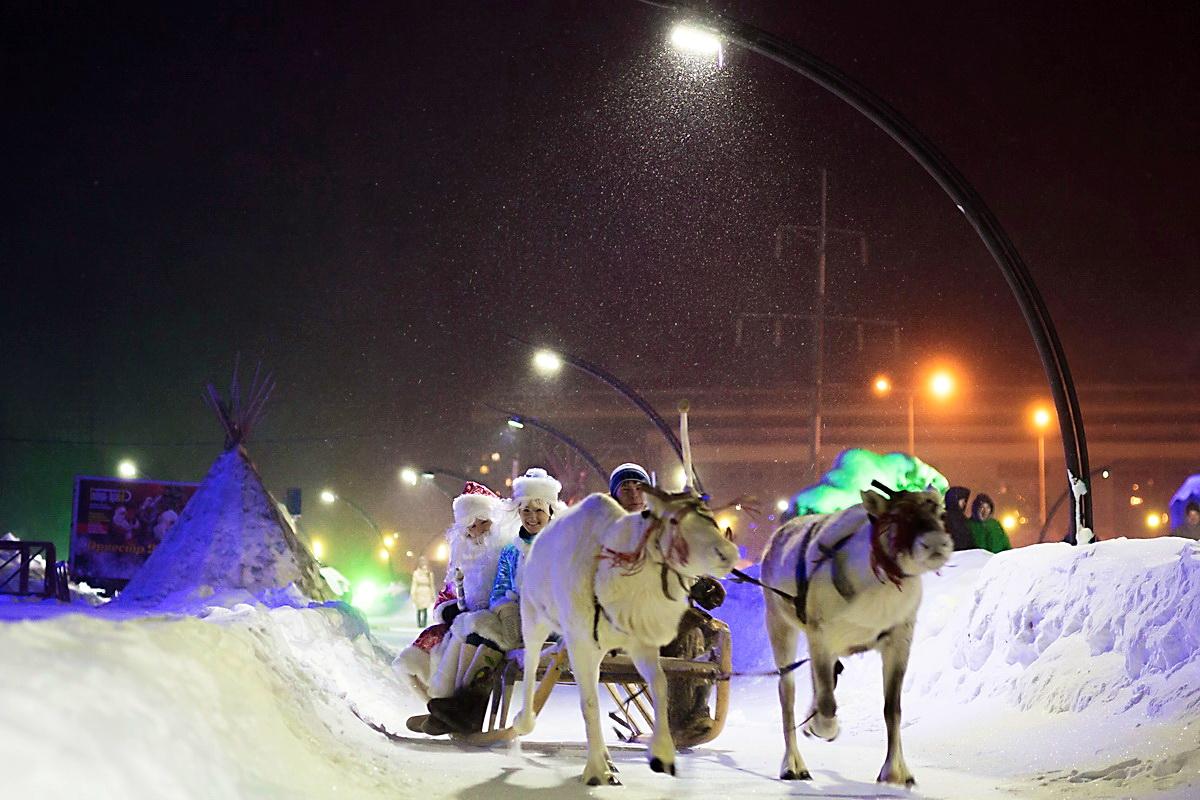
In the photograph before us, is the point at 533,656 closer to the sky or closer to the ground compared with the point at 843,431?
closer to the ground

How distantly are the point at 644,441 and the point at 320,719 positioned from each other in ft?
157

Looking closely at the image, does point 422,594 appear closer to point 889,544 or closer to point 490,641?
point 490,641

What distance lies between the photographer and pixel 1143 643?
887 centimetres

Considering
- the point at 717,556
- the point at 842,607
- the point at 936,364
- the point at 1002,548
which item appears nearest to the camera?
the point at 717,556

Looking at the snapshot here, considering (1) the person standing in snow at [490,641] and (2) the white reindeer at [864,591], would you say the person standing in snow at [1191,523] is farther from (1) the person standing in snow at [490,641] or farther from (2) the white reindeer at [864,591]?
(1) the person standing in snow at [490,641]

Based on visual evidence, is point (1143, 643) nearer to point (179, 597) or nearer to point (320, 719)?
point (320, 719)

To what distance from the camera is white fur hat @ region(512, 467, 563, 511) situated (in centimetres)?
1012

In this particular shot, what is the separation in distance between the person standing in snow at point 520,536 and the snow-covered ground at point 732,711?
0.99 meters

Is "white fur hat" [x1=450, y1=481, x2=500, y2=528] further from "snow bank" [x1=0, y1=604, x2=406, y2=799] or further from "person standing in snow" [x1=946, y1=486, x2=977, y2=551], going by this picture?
"person standing in snow" [x1=946, y1=486, x2=977, y2=551]

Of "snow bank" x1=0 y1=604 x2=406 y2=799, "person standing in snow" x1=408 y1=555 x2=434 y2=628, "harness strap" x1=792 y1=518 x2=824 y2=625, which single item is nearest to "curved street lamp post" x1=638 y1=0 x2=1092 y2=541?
"harness strap" x1=792 y1=518 x2=824 y2=625

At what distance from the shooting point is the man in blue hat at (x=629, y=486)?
9281 mm

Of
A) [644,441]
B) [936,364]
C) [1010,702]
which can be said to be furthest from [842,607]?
[644,441]

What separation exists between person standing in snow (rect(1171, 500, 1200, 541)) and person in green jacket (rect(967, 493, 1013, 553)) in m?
2.05

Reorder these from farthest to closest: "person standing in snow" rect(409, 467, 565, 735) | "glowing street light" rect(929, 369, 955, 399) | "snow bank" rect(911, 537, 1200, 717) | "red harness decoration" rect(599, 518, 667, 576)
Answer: "glowing street light" rect(929, 369, 955, 399) < "person standing in snow" rect(409, 467, 565, 735) < "snow bank" rect(911, 537, 1200, 717) < "red harness decoration" rect(599, 518, 667, 576)
